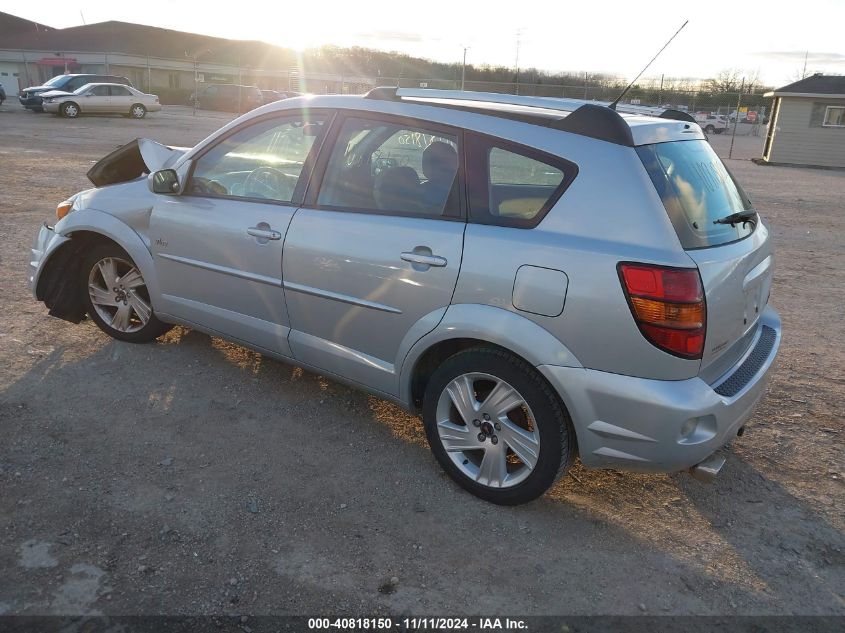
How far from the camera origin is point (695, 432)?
2.69 metres

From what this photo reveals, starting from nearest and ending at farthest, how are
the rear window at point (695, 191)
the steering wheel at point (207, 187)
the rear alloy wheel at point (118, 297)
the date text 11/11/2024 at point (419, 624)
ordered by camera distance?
the date text 11/11/2024 at point (419, 624) < the rear window at point (695, 191) < the steering wheel at point (207, 187) < the rear alloy wheel at point (118, 297)

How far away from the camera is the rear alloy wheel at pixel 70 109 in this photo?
28.2 metres

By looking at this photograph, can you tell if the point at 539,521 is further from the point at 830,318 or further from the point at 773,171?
the point at 773,171

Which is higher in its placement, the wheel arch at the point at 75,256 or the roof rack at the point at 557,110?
the roof rack at the point at 557,110

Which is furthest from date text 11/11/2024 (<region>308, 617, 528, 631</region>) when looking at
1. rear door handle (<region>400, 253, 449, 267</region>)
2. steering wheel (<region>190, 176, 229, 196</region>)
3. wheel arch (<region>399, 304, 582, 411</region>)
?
steering wheel (<region>190, 176, 229, 196</region>)

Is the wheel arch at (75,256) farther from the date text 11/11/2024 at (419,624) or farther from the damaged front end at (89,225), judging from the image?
the date text 11/11/2024 at (419,624)

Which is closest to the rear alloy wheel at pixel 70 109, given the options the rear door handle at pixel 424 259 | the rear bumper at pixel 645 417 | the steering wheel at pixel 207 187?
the steering wheel at pixel 207 187

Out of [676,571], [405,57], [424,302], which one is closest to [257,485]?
[424,302]

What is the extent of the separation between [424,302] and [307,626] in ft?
4.66

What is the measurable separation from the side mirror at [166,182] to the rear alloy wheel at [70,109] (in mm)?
28780

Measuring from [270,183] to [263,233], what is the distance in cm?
35

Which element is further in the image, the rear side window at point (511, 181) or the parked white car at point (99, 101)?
the parked white car at point (99, 101)

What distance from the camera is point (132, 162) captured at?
15.9ft

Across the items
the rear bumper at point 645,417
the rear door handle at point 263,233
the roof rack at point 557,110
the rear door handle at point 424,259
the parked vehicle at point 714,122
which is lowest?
the parked vehicle at point 714,122
